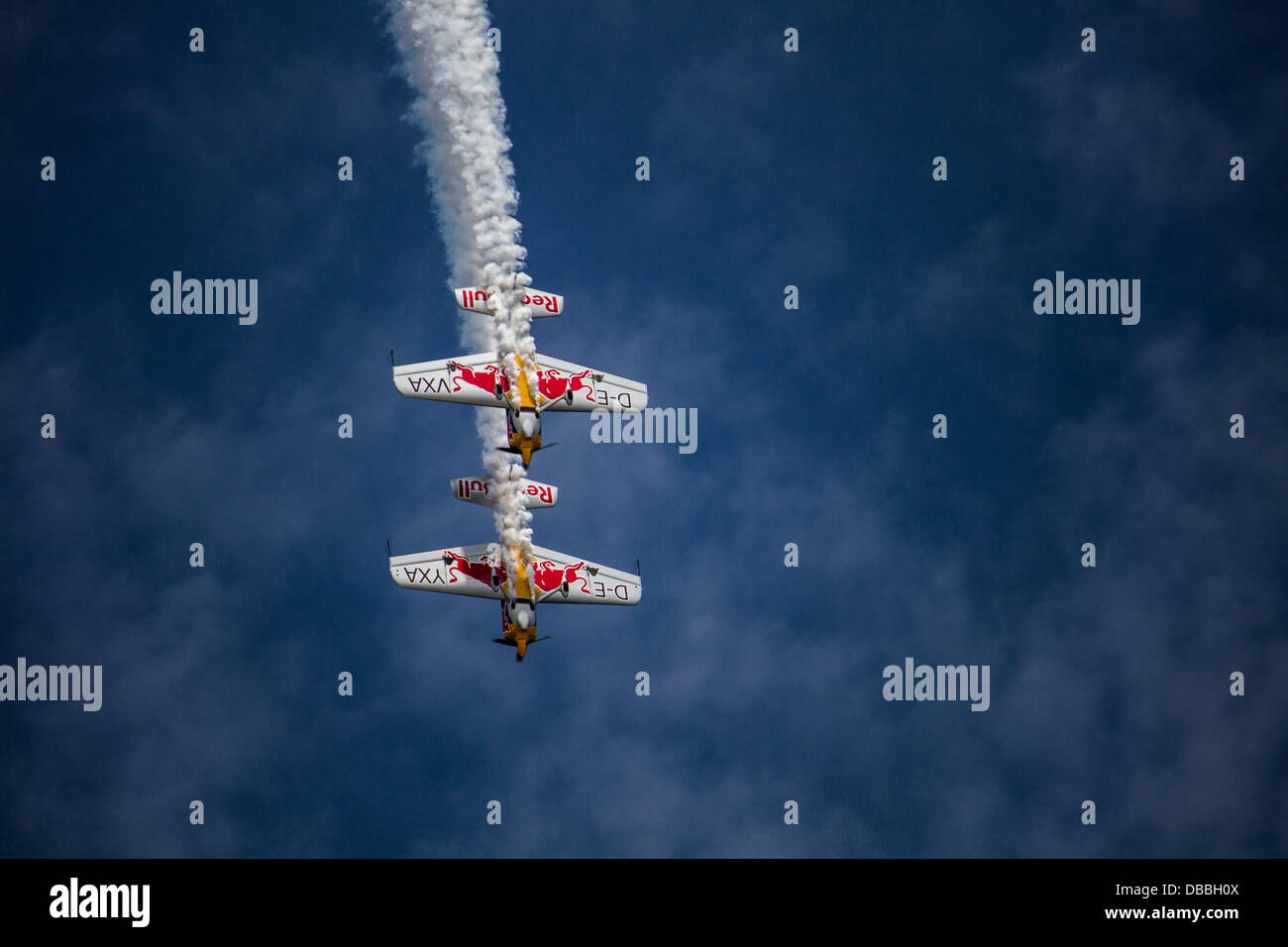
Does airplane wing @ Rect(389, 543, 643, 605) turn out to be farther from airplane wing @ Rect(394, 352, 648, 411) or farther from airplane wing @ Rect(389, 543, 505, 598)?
airplane wing @ Rect(394, 352, 648, 411)

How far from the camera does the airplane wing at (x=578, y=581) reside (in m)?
73.1

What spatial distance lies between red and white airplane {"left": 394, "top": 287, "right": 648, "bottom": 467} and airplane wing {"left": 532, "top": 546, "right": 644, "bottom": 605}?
403 cm

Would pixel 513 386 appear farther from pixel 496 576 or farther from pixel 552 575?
pixel 552 575

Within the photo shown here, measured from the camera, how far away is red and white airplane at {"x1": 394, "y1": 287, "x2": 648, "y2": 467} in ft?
229

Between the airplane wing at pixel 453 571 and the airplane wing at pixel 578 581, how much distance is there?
1526 millimetres

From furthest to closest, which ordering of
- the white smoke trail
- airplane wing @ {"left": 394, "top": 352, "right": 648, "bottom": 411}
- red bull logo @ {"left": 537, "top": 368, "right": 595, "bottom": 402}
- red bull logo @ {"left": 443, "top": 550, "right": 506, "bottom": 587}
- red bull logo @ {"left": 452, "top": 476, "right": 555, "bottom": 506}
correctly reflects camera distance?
red bull logo @ {"left": 443, "top": 550, "right": 506, "bottom": 587}
red bull logo @ {"left": 452, "top": 476, "right": 555, "bottom": 506}
red bull logo @ {"left": 537, "top": 368, "right": 595, "bottom": 402}
airplane wing @ {"left": 394, "top": 352, "right": 648, "bottom": 411}
the white smoke trail

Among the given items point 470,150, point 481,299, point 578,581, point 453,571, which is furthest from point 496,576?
point 470,150

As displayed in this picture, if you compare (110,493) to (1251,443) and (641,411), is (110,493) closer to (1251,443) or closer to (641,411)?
(641,411)

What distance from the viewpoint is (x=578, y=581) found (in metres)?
73.8

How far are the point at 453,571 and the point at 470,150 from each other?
1399cm

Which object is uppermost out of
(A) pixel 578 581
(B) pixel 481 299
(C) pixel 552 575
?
(B) pixel 481 299

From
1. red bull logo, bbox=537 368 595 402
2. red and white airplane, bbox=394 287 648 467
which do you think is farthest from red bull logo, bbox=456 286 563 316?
red bull logo, bbox=537 368 595 402

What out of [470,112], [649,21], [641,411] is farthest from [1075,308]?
[649,21]

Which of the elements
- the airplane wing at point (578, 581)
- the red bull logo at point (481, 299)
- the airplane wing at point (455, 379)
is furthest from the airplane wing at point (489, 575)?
the red bull logo at point (481, 299)
